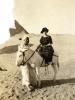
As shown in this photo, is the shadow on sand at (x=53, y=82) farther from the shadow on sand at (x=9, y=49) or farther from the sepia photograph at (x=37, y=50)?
the shadow on sand at (x=9, y=49)

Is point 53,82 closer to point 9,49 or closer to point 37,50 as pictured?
point 37,50

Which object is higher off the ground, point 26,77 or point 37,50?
point 37,50

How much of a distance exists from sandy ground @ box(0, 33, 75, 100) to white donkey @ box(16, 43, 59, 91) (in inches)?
2.6

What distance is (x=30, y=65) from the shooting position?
10.5 feet

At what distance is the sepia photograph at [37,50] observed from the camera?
3133mm

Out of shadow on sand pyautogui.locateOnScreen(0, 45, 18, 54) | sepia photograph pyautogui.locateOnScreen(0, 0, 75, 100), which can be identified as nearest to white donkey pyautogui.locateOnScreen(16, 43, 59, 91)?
sepia photograph pyautogui.locateOnScreen(0, 0, 75, 100)

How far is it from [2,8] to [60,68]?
1468 millimetres

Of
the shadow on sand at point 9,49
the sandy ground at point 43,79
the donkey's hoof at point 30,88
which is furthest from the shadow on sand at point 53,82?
the shadow on sand at point 9,49

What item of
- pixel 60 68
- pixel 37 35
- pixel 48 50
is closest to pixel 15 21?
pixel 37 35

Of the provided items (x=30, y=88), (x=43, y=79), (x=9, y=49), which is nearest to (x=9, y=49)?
(x=9, y=49)

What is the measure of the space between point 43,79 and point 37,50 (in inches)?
12.1

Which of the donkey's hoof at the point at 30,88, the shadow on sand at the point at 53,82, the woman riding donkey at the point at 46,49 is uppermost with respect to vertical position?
the woman riding donkey at the point at 46,49

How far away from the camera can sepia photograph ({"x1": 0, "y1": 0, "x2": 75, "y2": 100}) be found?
3.13 m

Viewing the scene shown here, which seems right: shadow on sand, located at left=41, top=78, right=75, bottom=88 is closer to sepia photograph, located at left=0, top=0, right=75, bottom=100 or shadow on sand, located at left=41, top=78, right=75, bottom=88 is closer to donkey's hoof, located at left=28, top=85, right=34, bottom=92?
sepia photograph, located at left=0, top=0, right=75, bottom=100
